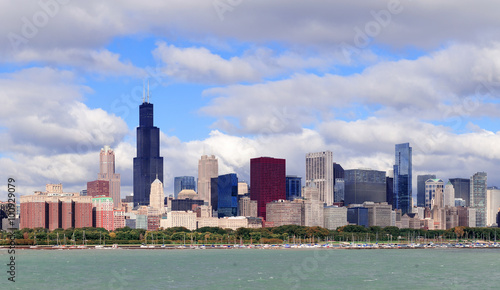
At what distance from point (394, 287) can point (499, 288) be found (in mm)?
18022

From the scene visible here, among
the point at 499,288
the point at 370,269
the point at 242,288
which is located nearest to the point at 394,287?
the point at 499,288

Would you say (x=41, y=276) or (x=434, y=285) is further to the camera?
(x=41, y=276)

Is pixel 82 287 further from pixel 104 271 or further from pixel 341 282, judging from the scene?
pixel 341 282

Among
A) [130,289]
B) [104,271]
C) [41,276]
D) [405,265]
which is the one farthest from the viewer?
[405,265]

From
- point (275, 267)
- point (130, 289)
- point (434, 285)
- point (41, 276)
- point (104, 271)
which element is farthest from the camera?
point (275, 267)

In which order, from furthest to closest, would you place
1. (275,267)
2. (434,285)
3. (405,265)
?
(405,265) → (275,267) → (434,285)

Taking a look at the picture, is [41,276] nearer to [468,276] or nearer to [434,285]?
[434,285]

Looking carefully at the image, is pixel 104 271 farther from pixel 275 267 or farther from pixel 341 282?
pixel 341 282

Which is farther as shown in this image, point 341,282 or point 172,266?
point 172,266

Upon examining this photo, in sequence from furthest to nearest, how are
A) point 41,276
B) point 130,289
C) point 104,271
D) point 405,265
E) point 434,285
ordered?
point 405,265 → point 104,271 → point 41,276 → point 434,285 → point 130,289

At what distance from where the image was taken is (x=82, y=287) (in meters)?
124

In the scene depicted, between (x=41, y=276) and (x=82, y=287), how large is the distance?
25.3m

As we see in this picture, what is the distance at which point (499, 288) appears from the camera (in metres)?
126

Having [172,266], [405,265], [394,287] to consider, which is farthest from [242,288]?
[405,265]
